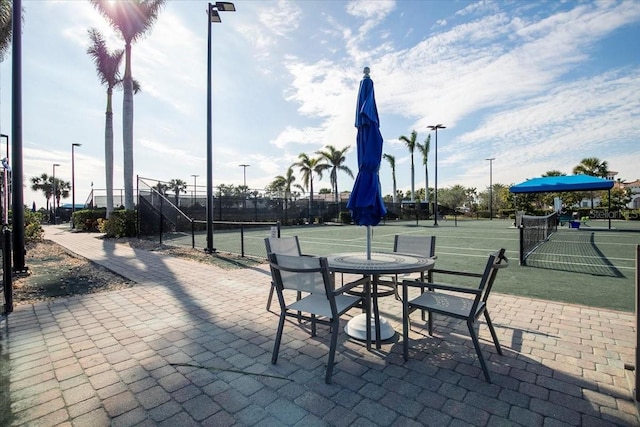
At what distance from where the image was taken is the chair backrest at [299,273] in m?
2.63

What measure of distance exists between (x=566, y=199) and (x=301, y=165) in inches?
1138

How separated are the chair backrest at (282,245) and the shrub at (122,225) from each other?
12088 millimetres

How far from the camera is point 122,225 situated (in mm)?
13398

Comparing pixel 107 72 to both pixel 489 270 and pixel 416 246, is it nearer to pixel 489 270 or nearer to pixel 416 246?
pixel 416 246

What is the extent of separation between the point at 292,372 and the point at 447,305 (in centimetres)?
149

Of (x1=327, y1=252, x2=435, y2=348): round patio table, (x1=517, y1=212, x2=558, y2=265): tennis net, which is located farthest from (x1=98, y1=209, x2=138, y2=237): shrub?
(x1=517, y1=212, x2=558, y2=265): tennis net

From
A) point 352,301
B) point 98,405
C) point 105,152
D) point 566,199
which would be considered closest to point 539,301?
point 352,301

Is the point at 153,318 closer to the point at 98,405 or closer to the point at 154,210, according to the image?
the point at 98,405

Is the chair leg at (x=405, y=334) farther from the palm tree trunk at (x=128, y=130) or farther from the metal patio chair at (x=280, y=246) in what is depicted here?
the palm tree trunk at (x=128, y=130)

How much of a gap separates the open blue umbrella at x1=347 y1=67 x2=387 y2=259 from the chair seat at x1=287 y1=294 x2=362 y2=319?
79 cm

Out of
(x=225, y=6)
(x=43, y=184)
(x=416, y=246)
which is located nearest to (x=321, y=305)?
(x=416, y=246)

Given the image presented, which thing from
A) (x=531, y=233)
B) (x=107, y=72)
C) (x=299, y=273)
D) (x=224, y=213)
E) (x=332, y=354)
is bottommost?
(x=332, y=354)

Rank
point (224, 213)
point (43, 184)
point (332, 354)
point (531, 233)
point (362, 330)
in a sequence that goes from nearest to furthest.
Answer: point (332, 354) < point (362, 330) < point (531, 233) < point (224, 213) < point (43, 184)

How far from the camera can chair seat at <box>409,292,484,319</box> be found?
264cm
